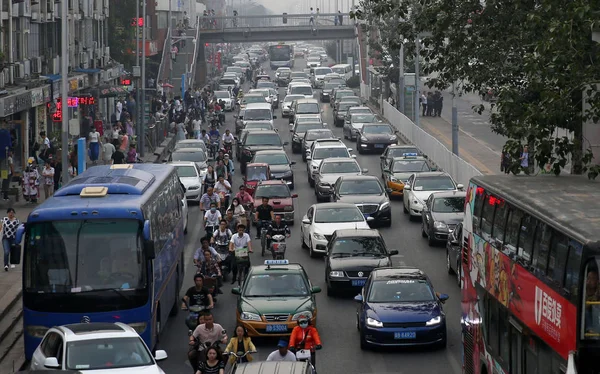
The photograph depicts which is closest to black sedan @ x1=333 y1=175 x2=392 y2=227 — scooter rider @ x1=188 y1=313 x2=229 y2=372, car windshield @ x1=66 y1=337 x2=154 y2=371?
scooter rider @ x1=188 y1=313 x2=229 y2=372

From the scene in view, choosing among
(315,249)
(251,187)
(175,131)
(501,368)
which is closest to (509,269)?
(501,368)

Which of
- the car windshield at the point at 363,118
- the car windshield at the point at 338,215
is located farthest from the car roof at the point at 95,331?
the car windshield at the point at 363,118

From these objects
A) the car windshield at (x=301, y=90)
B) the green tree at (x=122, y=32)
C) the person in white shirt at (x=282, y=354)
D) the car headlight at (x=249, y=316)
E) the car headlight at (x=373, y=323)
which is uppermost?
the green tree at (x=122, y=32)

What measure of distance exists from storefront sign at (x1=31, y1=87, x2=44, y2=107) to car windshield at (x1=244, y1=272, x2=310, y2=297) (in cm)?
2629

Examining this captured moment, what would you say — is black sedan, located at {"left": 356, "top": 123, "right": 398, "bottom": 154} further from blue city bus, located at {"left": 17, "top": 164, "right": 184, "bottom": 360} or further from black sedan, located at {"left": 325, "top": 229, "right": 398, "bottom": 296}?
blue city bus, located at {"left": 17, "top": 164, "right": 184, "bottom": 360}

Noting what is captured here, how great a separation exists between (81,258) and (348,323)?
21.6ft

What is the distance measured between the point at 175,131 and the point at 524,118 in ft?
142

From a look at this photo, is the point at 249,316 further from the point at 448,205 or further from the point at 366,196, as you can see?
the point at 366,196

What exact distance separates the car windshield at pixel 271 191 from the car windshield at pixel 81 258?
16616 millimetres

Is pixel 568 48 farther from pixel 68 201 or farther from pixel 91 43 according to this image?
pixel 91 43

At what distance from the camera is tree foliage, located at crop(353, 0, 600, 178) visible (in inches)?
765

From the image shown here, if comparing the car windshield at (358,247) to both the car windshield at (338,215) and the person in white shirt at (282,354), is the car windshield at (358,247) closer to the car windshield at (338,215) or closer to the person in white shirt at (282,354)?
the car windshield at (338,215)

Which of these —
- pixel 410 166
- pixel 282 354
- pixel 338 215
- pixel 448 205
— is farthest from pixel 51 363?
pixel 410 166

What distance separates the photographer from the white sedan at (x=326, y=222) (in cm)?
Result: 3052
